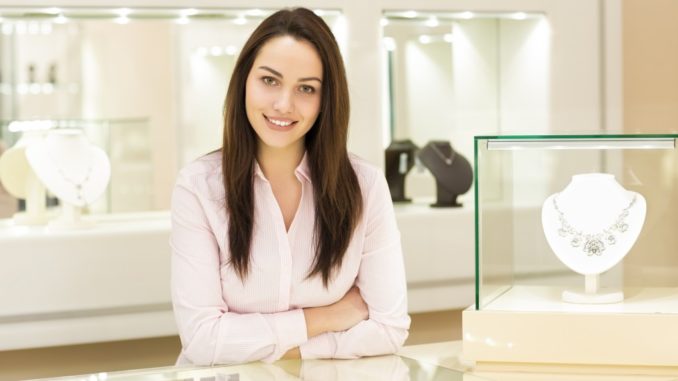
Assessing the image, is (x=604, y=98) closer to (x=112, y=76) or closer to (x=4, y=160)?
(x=112, y=76)

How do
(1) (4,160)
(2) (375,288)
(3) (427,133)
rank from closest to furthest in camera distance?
(2) (375,288) < (1) (4,160) < (3) (427,133)

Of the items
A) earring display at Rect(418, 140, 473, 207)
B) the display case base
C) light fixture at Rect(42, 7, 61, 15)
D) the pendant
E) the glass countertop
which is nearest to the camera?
the glass countertop

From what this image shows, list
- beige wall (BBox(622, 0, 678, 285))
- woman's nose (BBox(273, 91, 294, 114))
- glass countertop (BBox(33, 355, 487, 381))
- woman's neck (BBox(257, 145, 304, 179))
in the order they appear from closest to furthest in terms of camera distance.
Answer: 1. glass countertop (BBox(33, 355, 487, 381))
2. woman's nose (BBox(273, 91, 294, 114))
3. woman's neck (BBox(257, 145, 304, 179))
4. beige wall (BBox(622, 0, 678, 285))

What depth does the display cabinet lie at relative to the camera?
161 cm

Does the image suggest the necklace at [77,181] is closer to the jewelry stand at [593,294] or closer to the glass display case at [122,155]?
the glass display case at [122,155]

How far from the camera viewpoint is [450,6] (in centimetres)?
283

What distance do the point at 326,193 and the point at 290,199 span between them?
90mm

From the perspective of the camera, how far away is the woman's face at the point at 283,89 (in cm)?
183

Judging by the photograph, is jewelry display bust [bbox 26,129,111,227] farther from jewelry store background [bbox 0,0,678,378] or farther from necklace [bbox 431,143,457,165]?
necklace [bbox 431,143,457,165]

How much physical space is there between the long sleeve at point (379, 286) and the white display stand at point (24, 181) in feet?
3.54

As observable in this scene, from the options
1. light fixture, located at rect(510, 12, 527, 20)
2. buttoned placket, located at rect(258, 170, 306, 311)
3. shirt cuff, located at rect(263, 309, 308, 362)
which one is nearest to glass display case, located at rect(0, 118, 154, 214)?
buttoned placket, located at rect(258, 170, 306, 311)

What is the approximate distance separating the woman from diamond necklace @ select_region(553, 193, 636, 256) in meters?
0.36

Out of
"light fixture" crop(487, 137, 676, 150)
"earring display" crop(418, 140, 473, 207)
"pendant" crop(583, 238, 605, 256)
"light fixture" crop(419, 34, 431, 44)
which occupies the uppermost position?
"light fixture" crop(419, 34, 431, 44)

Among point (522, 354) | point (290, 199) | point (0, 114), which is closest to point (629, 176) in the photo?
point (522, 354)
